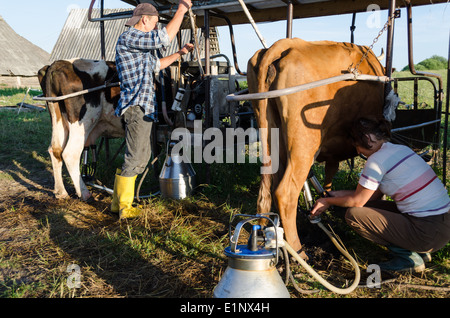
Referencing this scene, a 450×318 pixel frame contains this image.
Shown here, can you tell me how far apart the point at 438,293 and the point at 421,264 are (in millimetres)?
317

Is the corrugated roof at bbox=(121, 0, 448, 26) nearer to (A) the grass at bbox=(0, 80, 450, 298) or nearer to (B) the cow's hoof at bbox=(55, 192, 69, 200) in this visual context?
(A) the grass at bbox=(0, 80, 450, 298)

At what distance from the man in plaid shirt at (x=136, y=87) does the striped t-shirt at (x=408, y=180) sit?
2.51 m

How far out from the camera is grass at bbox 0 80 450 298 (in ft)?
9.69

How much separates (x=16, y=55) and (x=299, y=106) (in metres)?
33.8

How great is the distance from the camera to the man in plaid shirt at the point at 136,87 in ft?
13.6

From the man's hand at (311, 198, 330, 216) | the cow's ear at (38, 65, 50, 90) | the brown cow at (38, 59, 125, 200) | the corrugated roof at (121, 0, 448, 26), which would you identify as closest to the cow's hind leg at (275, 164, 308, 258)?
the man's hand at (311, 198, 330, 216)

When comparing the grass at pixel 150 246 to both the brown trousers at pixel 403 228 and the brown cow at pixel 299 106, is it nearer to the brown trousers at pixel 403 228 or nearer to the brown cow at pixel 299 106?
the brown trousers at pixel 403 228

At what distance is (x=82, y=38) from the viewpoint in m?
31.5

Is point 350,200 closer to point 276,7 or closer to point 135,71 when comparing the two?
point 135,71

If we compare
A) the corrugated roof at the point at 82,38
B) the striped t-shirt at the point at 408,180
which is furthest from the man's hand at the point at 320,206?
the corrugated roof at the point at 82,38

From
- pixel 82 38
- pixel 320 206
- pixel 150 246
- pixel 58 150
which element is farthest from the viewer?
pixel 82 38

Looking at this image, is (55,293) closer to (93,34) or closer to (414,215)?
(414,215)

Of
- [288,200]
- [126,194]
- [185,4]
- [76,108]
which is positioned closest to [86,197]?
[126,194]

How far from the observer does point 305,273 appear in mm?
3160
